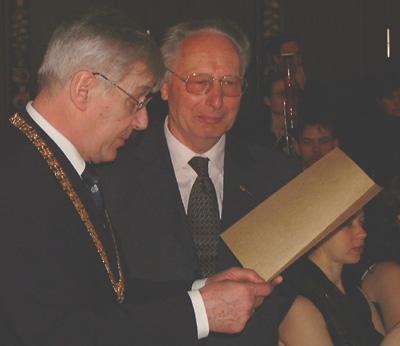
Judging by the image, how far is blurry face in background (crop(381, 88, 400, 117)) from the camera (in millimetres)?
5398

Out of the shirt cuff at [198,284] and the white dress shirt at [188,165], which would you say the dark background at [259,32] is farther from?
the shirt cuff at [198,284]

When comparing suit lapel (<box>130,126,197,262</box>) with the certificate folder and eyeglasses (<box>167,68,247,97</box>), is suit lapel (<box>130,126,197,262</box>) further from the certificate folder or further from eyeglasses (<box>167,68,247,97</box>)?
the certificate folder

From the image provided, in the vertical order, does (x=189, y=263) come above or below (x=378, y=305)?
above

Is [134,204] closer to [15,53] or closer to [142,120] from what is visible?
[142,120]

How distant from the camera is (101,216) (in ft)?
6.76

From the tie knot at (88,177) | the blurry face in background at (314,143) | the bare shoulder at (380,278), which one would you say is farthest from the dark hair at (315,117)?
the tie knot at (88,177)

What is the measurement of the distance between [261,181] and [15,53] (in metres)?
3.56

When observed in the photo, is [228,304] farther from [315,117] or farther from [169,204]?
[315,117]

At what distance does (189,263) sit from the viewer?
2.56 metres

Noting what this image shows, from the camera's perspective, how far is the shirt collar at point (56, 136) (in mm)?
1919

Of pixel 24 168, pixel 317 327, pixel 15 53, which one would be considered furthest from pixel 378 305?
pixel 15 53

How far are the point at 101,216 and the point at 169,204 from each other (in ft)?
A: 1.94

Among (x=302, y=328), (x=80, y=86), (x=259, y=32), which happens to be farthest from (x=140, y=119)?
(x=259, y=32)

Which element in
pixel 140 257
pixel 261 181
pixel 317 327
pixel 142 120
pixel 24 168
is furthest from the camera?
pixel 317 327
